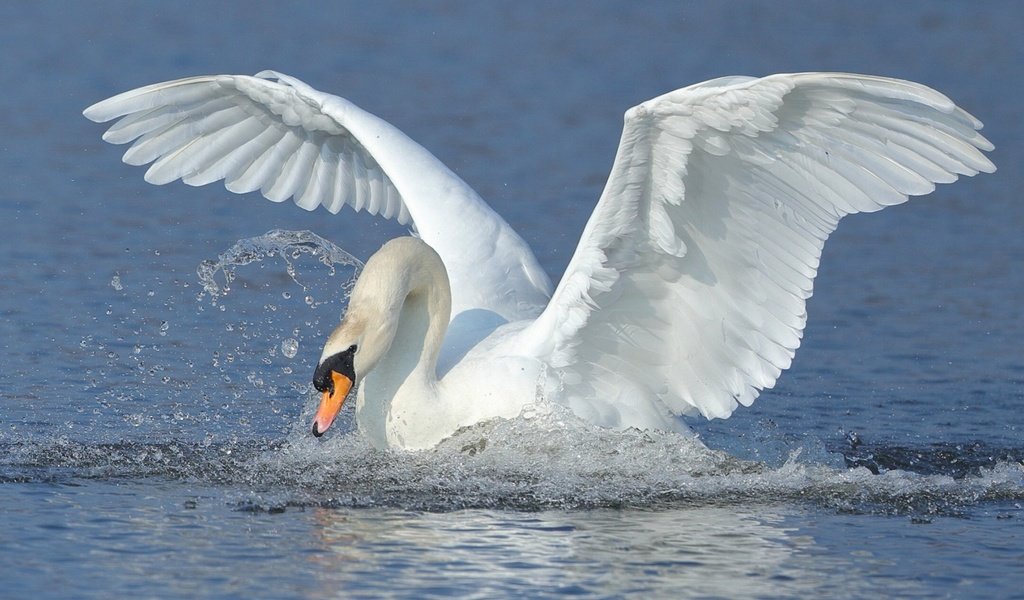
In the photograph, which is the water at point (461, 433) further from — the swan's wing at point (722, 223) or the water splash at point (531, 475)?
the swan's wing at point (722, 223)

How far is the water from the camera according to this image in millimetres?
6914

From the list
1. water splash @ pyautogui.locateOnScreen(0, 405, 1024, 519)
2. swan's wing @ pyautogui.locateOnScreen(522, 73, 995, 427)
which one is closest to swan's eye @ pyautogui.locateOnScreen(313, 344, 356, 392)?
water splash @ pyautogui.locateOnScreen(0, 405, 1024, 519)

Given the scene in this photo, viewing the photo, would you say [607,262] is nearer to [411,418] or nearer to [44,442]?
[411,418]

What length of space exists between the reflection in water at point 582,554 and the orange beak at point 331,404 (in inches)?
15.7

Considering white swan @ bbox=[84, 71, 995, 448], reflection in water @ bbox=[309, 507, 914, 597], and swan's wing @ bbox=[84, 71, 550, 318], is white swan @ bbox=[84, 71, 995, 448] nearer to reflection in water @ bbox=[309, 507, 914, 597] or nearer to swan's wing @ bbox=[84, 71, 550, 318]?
swan's wing @ bbox=[84, 71, 550, 318]

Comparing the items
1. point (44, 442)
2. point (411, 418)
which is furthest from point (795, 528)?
point (44, 442)

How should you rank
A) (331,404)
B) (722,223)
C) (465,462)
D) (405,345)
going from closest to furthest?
(331,404) < (722,223) < (465,462) < (405,345)

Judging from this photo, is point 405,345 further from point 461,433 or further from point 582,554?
point 582,554

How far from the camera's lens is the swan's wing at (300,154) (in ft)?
31.0

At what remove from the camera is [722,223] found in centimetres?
796

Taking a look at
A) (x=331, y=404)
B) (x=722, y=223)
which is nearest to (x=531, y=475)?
(x=331, y=404)

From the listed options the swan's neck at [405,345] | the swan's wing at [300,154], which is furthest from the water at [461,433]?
the swan's wing at [300,154]

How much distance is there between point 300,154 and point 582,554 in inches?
161

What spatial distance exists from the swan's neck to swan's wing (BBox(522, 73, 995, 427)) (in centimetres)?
47
